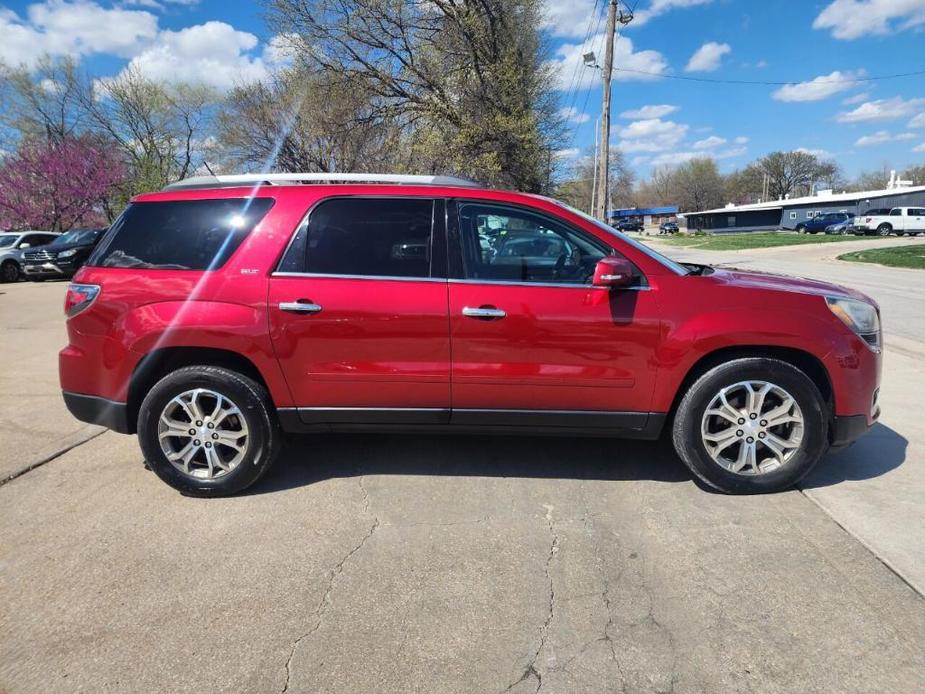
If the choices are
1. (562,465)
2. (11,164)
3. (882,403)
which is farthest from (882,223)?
(11,164)

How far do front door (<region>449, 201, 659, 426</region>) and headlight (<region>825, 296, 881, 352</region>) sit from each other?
3.61 feet

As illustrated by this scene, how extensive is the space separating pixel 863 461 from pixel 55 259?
21.9m

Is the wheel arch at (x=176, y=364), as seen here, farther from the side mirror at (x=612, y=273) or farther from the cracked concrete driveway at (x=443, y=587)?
the side mirror at (x=612, y=273)

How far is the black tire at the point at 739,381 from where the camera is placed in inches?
135

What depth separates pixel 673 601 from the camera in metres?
2.63

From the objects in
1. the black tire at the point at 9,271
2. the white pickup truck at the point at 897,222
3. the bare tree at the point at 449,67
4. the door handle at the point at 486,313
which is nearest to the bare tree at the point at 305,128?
the bare tree at the point at 449,67

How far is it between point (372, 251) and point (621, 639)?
7.88 ft

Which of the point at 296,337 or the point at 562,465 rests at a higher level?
the point at 296,337

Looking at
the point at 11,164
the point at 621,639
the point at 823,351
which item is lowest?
the point at 621,639

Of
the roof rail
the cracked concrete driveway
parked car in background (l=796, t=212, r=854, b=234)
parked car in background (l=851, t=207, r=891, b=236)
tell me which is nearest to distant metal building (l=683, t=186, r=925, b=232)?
parked car in background (l=796, t=212, r=854, b=234)

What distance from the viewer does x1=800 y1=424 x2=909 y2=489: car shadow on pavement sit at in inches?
150

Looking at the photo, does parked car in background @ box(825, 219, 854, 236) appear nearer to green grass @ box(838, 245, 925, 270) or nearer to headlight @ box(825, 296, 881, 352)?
green grass @ box(838, 245, 925, 270)

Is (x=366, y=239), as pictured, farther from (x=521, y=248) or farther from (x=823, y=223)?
(x=823, y=223)

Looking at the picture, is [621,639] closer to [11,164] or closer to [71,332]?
[71,332]
